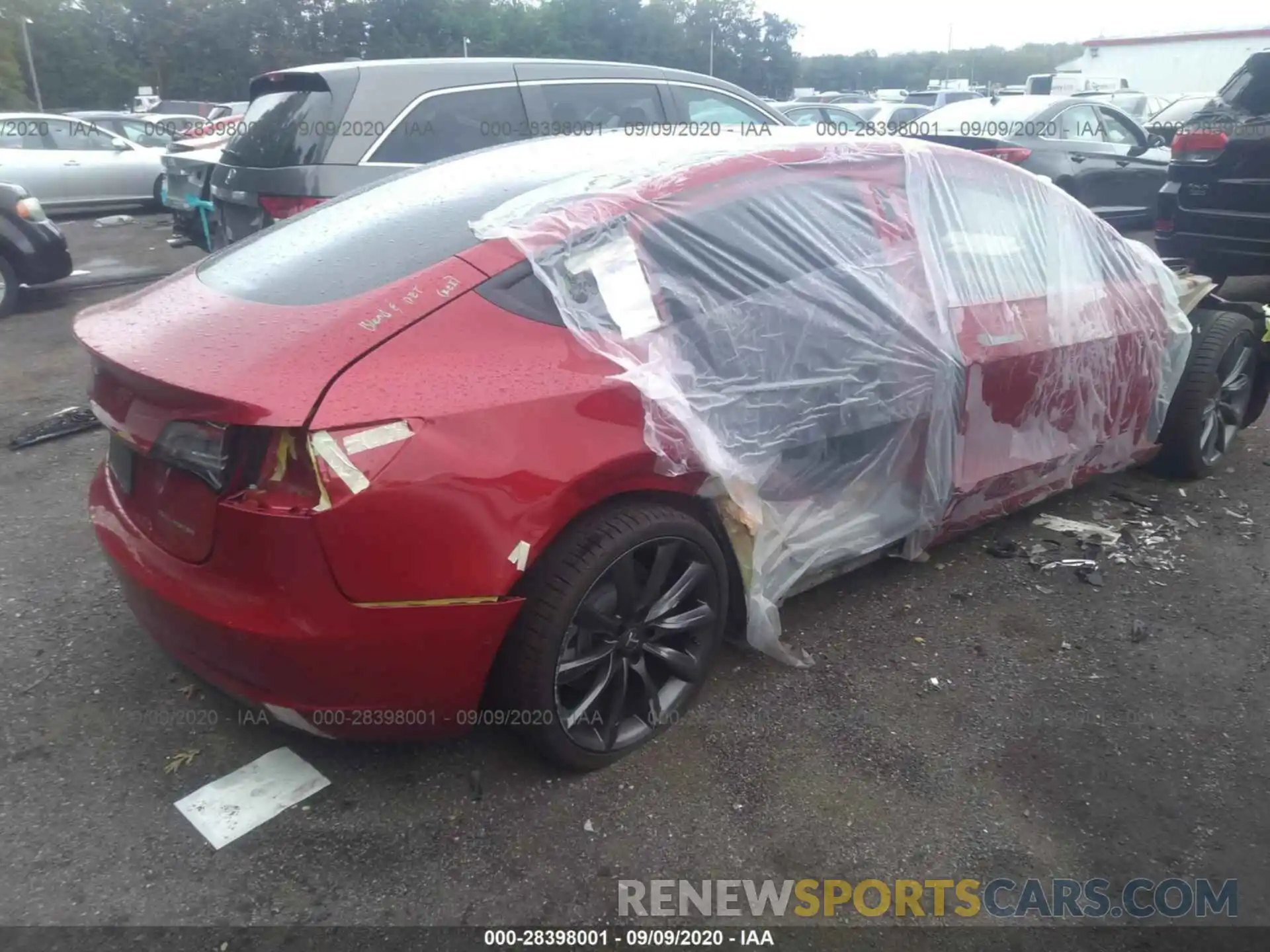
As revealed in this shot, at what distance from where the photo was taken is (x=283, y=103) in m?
5.60

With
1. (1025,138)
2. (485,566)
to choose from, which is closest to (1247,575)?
(485,566)

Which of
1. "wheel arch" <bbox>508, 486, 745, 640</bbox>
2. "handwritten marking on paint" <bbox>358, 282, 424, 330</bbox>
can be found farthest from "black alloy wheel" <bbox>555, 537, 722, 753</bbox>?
"handwritten marking on paint" <bbox>358, 282, 424, 330</bbox>

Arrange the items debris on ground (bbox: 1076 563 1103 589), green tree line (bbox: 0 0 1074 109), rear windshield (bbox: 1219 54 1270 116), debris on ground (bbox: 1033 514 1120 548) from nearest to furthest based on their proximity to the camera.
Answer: debris on ground (bbox: 1076 563 1103 589) < debris on ground (bbox: 1033 514 1120 548) < rear windshield (bbox: 1219 54 1270 116) < green tree line (bbox: 0 0 1074 109)

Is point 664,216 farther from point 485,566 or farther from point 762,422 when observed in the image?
point 485,566

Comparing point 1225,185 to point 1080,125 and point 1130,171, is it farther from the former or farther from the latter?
point 1130,171

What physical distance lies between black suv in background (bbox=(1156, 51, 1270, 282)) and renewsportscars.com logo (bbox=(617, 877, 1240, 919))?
6020 mm

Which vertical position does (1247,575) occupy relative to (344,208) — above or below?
below

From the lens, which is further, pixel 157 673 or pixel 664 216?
pixel 157 673

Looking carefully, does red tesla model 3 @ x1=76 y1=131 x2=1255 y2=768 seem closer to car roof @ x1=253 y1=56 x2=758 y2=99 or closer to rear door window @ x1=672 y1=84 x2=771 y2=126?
Result: car roof @ x1=253 y1=56 x2=758 y2=99

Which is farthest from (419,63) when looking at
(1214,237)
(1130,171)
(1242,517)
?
(1130,171)

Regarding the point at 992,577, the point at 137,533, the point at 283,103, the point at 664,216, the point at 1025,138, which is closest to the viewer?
the point at 137,533

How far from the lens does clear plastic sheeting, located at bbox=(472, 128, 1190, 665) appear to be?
2.50 metres

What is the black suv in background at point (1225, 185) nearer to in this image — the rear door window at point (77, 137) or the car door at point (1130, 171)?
A: the car door at point (1130, 171)

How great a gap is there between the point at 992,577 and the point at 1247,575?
0.96 m
